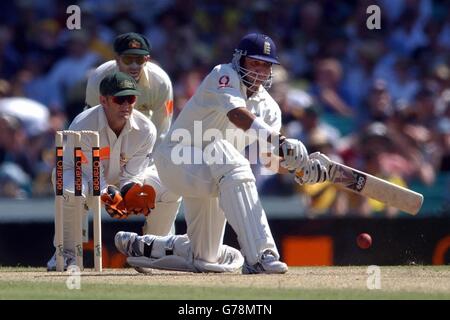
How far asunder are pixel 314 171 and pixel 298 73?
6076 mm

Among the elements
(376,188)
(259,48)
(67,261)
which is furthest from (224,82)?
(67,261)

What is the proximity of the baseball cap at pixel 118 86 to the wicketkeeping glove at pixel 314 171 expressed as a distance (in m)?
1.29

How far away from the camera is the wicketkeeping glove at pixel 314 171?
303 inches

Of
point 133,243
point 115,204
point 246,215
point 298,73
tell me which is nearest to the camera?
point 246,215

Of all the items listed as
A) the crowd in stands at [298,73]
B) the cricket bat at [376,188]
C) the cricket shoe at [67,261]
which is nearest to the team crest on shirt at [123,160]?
the cricket shoe at [67,261]

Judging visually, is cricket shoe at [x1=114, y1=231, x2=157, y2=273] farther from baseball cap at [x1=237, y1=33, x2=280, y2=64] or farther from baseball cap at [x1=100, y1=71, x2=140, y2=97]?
baseball cap at [x1=237, y1=33, x2=280, y2=64]

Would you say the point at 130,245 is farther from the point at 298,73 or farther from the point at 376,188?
the point at 298,73

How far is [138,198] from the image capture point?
7.93 m

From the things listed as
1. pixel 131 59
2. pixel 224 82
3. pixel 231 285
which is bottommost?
pixel 231 285

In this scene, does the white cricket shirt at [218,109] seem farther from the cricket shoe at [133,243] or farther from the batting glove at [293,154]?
the cricket shoe at [133,243]

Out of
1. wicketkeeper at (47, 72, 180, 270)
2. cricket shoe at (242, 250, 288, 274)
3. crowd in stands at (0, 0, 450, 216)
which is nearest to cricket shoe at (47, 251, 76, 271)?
wicketkeeper at (47, 72, 180, 270)

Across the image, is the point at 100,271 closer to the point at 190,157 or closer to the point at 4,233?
the point at 190,157

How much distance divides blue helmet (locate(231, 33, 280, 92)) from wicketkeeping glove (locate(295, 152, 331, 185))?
1.99ft

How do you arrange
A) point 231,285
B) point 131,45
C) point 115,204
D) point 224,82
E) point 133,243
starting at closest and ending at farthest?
point 231,285 → point 224,82 → point 115,204 → point 133,243 → point 131,45
